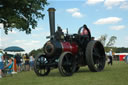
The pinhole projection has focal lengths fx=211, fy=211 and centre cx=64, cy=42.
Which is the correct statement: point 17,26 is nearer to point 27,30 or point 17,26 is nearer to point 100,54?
point 27,30

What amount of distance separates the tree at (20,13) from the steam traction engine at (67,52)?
7800mm

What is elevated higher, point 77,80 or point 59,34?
point 59,34

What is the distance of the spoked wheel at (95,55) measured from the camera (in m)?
9.87

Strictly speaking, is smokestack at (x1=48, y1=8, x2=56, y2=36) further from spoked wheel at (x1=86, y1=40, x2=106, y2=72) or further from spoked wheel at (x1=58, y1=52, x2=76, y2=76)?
spoked wheel at (x1=86, y1=40, x2=106, y2=72)

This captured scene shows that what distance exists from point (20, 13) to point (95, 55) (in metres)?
12.0

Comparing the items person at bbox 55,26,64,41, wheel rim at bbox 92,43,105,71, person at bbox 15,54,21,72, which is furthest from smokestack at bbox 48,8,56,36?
person at bbox 15,54,21,72

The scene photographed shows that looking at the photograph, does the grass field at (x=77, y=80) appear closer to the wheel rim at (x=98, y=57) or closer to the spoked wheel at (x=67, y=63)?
the spoked wheel at (x=67, y=63)

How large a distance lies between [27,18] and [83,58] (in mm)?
11562

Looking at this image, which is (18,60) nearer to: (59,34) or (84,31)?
(84,31)

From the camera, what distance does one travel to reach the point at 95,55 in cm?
1063

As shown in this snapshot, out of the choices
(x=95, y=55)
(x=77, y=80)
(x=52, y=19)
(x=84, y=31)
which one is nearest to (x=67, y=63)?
(x=77, y=80)

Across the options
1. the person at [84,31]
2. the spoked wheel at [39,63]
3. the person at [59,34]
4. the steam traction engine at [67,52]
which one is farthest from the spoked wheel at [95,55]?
the spoked wheel at [39,63]

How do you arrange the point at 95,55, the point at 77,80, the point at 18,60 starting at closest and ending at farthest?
1. the point at 77,80
2. the point at 95,55
3. the point at 18,60

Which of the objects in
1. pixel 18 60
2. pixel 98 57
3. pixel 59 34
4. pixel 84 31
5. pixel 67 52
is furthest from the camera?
pixel 18 60
